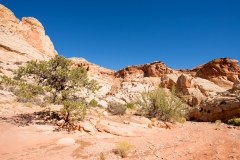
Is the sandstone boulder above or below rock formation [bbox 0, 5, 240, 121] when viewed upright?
below

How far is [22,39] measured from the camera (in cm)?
4150

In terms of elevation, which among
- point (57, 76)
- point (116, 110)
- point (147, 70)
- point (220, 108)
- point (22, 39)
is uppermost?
point (22, 39)

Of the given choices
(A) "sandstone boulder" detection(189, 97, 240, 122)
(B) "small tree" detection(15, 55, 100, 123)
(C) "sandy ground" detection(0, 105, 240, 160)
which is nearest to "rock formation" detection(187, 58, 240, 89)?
(A) "sandstone boulder" detection(189, 97, 240, 122)

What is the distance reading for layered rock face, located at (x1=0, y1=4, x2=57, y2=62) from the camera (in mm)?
33812

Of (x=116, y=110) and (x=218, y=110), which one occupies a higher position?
(x=218, y=110)

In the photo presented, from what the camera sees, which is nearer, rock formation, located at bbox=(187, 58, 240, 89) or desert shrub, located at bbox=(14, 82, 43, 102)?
desert shrub, located at bbox=(14, 82, 43, 102)

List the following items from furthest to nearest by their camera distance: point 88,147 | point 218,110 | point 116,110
A: 1. point 218,110
2. point 116,110
3. point 88,147

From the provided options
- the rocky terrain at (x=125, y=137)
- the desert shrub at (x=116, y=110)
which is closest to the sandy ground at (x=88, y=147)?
the rocky terrain at (x=125, y=137)

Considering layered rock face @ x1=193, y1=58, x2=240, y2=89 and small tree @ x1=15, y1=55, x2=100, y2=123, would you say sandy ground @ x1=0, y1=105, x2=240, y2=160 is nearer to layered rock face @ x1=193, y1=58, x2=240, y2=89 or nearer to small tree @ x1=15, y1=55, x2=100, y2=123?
small tree @ x1=15, y1=55, x2=100, y2=123

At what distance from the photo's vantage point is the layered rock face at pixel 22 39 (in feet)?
111

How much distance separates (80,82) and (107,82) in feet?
123

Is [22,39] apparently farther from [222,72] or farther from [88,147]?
[222,72]

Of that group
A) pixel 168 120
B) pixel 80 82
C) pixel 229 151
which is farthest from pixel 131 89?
pixel 229 151

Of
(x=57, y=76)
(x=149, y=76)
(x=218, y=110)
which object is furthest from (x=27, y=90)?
(x=149, y=76)
